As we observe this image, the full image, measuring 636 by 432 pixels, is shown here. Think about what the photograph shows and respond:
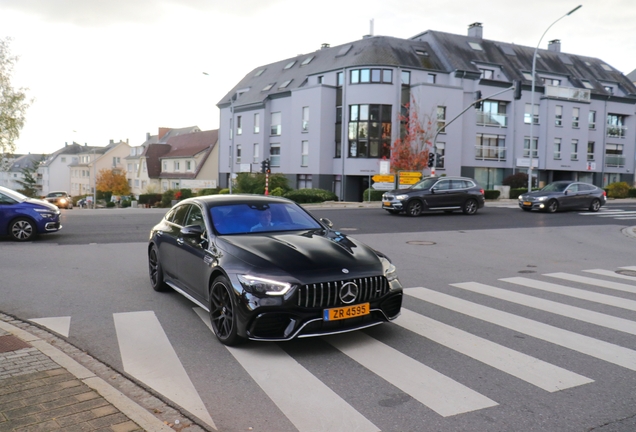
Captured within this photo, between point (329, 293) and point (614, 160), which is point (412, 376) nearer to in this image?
point (329, 293)

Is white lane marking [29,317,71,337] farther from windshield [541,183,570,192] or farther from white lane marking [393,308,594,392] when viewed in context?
windshield [541,183,570,192]

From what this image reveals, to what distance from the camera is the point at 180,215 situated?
780 cm

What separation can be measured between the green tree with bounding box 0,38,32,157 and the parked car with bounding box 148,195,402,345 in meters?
38.1

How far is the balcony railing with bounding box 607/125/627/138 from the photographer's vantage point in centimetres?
5621

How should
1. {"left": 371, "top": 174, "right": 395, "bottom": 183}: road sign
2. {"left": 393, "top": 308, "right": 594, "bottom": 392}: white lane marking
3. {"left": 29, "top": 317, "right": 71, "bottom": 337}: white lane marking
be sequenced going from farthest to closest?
1. {"left": 371, "top": 174, "right": 395, "bottom": 183}: road sign
2. {"left": 29, "top": 317, "right": 71, "bottom": 337}: white lane marking
3. {"left": 393, "top": 308, "right": 594, "bottom": 392}: white lane marking

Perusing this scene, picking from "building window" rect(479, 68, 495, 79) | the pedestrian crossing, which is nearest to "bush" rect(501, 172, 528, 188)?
"building window" rect(479, 68, 495, 79)

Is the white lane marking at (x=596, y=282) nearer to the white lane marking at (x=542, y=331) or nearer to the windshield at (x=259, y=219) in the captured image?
the white lane marking at (x=542, y=331)

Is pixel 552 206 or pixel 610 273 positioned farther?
pixel 552 206

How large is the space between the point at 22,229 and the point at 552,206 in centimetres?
2173

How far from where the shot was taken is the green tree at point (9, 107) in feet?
129

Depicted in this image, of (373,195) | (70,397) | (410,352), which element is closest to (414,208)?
(373,195)

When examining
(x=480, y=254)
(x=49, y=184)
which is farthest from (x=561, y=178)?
(x=49, y=184)

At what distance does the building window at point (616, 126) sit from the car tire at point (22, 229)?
55.6m

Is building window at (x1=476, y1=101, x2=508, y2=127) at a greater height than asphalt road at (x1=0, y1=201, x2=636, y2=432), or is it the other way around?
building window at (x1=476, y1=101, x2=508, y2=127)
